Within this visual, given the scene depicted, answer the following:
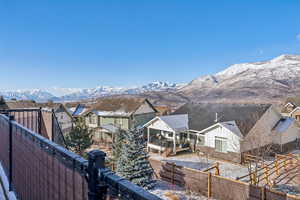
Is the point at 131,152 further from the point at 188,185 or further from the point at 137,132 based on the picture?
the point at 188,185

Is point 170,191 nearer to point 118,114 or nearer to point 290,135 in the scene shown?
point 290,135

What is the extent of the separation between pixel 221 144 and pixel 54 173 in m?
14.2

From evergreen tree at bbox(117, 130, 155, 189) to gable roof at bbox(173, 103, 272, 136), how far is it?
7.86 m

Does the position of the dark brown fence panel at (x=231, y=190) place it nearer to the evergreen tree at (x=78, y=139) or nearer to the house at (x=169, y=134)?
the house at (x=169, y=134)

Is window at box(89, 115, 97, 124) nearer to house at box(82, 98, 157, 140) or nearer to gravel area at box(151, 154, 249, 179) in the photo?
house at box(82, 98, 157, 140)

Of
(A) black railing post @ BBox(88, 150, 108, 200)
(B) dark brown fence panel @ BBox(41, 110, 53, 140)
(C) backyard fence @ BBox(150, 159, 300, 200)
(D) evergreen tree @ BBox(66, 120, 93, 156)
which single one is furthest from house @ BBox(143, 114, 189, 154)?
(A) black railing post @ BBox(88, 150, 108, 200)

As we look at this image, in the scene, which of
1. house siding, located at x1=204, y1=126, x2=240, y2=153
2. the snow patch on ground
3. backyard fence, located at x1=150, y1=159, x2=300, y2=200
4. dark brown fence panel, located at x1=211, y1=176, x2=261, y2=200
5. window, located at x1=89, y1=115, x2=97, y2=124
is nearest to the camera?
backyard fence, located at x1=150, y1=159, x2=300, y2=200

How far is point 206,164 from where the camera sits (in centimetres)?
1359

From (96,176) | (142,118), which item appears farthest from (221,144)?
(96,176)

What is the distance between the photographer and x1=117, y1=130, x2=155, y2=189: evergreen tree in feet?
30.6

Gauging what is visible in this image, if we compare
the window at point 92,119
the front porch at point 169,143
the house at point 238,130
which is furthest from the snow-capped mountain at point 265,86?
the window at point 92,119

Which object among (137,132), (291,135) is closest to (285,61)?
(291,135)

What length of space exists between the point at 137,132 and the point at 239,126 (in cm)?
824

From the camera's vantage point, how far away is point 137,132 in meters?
10.4
